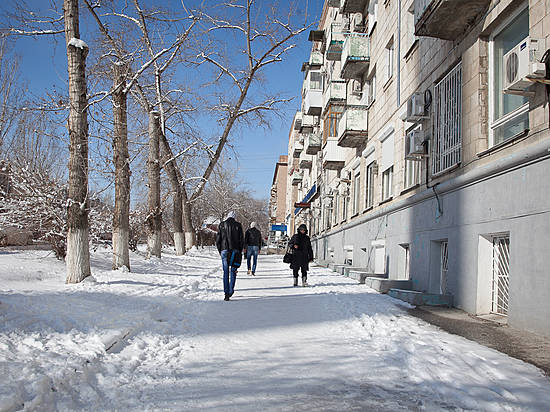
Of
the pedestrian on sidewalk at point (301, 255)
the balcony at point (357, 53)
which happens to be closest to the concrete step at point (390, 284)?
the pedestrian on sidewalk at point (301, 255)

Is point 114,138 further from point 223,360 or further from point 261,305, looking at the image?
point 223,360

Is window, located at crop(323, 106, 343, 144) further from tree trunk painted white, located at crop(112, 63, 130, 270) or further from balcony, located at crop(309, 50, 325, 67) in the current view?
tree trunk painted white, located at crop(112, 63, 130, 270)

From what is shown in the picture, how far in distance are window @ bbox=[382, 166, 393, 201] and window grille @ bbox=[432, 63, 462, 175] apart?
13.2ft

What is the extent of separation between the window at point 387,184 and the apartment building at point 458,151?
98mm

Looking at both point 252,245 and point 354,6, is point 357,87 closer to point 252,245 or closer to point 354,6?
point 354,6

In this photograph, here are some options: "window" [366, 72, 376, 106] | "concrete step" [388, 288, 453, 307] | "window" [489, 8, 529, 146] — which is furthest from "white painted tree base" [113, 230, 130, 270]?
"window" [366, 72, 376, 106]

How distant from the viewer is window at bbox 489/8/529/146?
7526 millimetres

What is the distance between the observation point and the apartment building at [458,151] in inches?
257

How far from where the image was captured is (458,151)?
9.70 meters

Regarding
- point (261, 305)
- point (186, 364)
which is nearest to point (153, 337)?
point (186, 364)

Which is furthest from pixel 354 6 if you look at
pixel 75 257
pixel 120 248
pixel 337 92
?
pixel 75 257

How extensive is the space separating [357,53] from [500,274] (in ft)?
43.0

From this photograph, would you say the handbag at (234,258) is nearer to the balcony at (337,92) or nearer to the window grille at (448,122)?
the window grille at (448,122)

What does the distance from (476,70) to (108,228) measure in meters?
11.9
